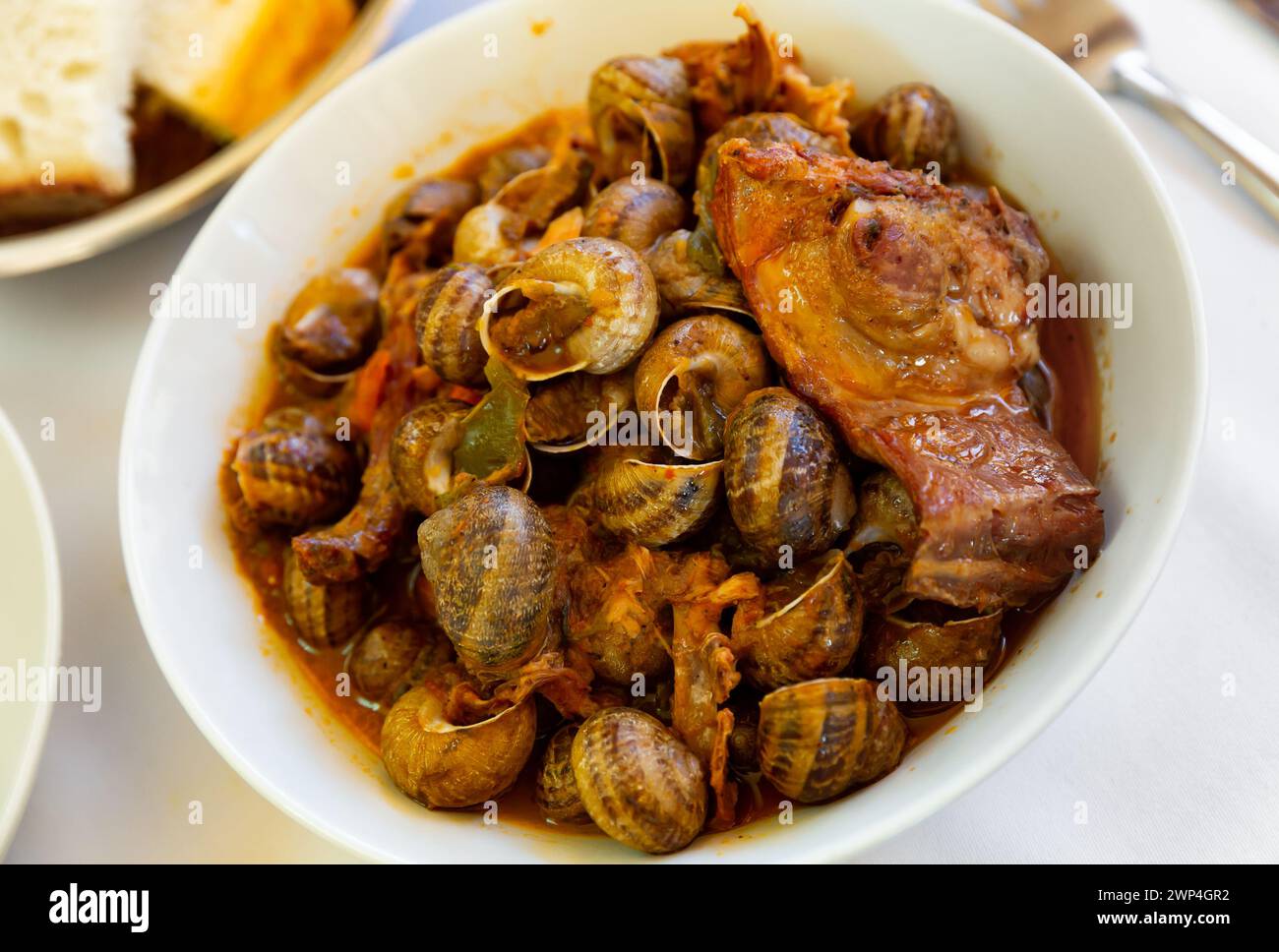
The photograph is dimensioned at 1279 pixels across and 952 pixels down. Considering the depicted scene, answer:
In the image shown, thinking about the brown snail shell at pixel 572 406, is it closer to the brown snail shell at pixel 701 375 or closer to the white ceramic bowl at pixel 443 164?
the brown snail shell at pixel 701 375

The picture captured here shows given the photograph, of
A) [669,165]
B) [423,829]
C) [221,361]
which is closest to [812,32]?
[669,165]

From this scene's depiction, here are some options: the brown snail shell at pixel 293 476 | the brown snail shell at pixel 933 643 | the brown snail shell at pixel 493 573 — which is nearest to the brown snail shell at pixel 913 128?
the brown snail shell at pixel 933 643

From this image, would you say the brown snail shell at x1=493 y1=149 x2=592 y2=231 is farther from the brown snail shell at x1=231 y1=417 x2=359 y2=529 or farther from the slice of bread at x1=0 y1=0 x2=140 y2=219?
the slice of bread at x1=0 y1=0 x2=140 y2=219

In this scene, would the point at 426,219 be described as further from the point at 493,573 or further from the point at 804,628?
the point at 804,628

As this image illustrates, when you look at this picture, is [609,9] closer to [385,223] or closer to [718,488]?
[385,223]

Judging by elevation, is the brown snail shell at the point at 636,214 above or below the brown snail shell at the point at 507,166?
below
